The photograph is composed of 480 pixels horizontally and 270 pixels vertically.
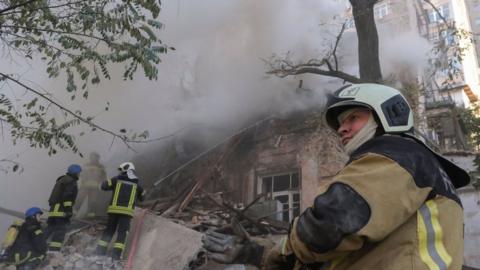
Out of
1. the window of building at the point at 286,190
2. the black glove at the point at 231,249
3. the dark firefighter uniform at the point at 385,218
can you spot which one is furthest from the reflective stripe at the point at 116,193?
the dark firefighter uniform at the point at 385,218

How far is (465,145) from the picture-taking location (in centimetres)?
907

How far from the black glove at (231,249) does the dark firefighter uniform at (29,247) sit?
572 centimetres

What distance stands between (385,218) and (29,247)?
664 cm

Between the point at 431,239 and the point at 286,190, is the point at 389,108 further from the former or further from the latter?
the point at 286,190

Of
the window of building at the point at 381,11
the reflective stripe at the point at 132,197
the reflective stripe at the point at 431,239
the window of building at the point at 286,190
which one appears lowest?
the reflective stripe at the point at 431,239

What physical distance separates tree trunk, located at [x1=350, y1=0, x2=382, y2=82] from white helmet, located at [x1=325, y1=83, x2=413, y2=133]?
523 centimetres

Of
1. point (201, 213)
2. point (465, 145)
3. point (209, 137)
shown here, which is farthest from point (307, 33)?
point (201, 213)

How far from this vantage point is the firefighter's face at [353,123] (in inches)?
68.2

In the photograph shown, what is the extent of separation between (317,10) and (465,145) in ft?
14.4

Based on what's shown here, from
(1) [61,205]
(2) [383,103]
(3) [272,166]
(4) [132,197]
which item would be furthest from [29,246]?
(2) [383,103]

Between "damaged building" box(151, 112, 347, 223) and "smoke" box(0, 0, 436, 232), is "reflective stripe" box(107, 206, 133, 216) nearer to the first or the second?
"damaged building" box(151, 112, 347, 223)

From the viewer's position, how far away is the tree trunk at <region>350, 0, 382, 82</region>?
6.82 meters

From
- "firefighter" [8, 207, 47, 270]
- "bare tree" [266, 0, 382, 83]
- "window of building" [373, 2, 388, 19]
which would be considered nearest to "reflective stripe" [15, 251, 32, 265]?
"firefighter" [8, 207, 47, 270]

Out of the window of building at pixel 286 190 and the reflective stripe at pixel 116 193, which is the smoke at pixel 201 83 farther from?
the reflective stripe at pixel 116 193
